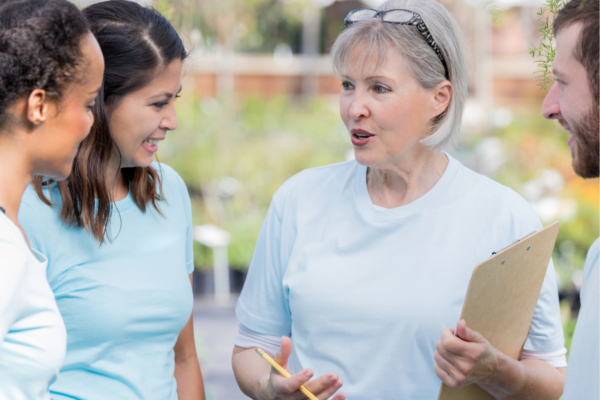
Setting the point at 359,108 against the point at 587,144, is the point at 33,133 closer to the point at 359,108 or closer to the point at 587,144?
the point at 359,108

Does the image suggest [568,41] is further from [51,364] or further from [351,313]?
[51,364]

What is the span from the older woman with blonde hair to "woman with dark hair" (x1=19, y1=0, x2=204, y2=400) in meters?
0.28

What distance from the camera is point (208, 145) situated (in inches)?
271

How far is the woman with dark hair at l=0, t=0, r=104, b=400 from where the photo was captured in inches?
38.6

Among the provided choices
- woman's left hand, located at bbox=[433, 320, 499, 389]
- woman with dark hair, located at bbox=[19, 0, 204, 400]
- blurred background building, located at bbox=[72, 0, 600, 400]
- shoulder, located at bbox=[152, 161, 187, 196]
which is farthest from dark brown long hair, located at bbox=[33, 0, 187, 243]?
woman's left hand, located at bbox=[433, 320, 499, 389]

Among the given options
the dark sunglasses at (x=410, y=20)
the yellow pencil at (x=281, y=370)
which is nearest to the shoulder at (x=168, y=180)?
the yellow pencil at (x=281, y=370)

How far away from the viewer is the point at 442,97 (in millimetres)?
1633

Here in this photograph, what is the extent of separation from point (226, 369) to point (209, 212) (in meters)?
2.20

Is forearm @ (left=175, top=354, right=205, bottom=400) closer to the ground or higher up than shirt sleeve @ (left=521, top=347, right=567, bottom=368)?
closer to the ground

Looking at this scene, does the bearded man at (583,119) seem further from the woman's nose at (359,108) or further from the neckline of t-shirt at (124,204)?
the neckline of t-shirt at (124,204)

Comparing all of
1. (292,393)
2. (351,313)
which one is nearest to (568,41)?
(351,313)

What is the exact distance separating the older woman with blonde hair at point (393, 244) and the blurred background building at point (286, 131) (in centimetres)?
31

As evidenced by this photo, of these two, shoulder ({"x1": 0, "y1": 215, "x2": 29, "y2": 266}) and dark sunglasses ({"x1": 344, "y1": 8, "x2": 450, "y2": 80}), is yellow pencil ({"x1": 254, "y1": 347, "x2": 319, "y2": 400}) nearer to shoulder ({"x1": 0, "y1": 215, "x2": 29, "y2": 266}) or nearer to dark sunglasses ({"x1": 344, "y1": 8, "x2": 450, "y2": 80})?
shoulder ({"x1": 0, "y1": 215, "x2": 29, "y2": 266})

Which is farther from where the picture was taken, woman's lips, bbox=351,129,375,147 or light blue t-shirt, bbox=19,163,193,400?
woman's lips, bbox=351,129,375,147
